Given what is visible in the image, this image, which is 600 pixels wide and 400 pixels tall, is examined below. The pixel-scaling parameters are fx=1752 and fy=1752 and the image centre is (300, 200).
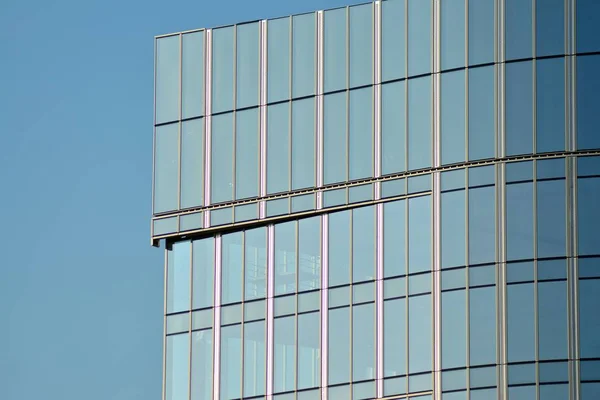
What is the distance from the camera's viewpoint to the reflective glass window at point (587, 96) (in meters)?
60.7

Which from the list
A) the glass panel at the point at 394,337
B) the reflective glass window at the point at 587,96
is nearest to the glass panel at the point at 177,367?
the glass panel at the point at 394,337

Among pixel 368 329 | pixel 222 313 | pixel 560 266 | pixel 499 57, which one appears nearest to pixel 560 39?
pixel 499 57

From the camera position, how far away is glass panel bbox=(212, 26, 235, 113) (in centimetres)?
6788

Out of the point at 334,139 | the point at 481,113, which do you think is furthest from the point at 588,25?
the point at 334,139

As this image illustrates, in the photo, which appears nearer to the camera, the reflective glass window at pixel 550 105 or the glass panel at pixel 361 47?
the reflective glass window at pixel 550 105

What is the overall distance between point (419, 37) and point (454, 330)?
10.8m

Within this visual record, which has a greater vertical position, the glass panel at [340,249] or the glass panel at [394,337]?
the glass panel at [340,249]

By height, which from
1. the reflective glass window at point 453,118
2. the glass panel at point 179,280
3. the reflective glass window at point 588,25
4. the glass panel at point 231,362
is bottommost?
the glass panel at point 231,362

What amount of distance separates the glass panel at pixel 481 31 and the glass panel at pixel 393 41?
2.74 meters

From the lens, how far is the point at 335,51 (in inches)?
2576

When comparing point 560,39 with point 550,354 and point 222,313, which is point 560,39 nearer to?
point 550,354

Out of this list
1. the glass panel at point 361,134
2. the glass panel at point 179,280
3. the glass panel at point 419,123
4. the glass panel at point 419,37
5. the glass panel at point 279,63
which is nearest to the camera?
the glass panel at point 419,123

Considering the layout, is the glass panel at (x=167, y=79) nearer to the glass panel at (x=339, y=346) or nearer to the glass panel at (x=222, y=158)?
the glass panel at (x=222, y=158)

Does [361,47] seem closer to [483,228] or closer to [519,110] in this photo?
[519,110]
